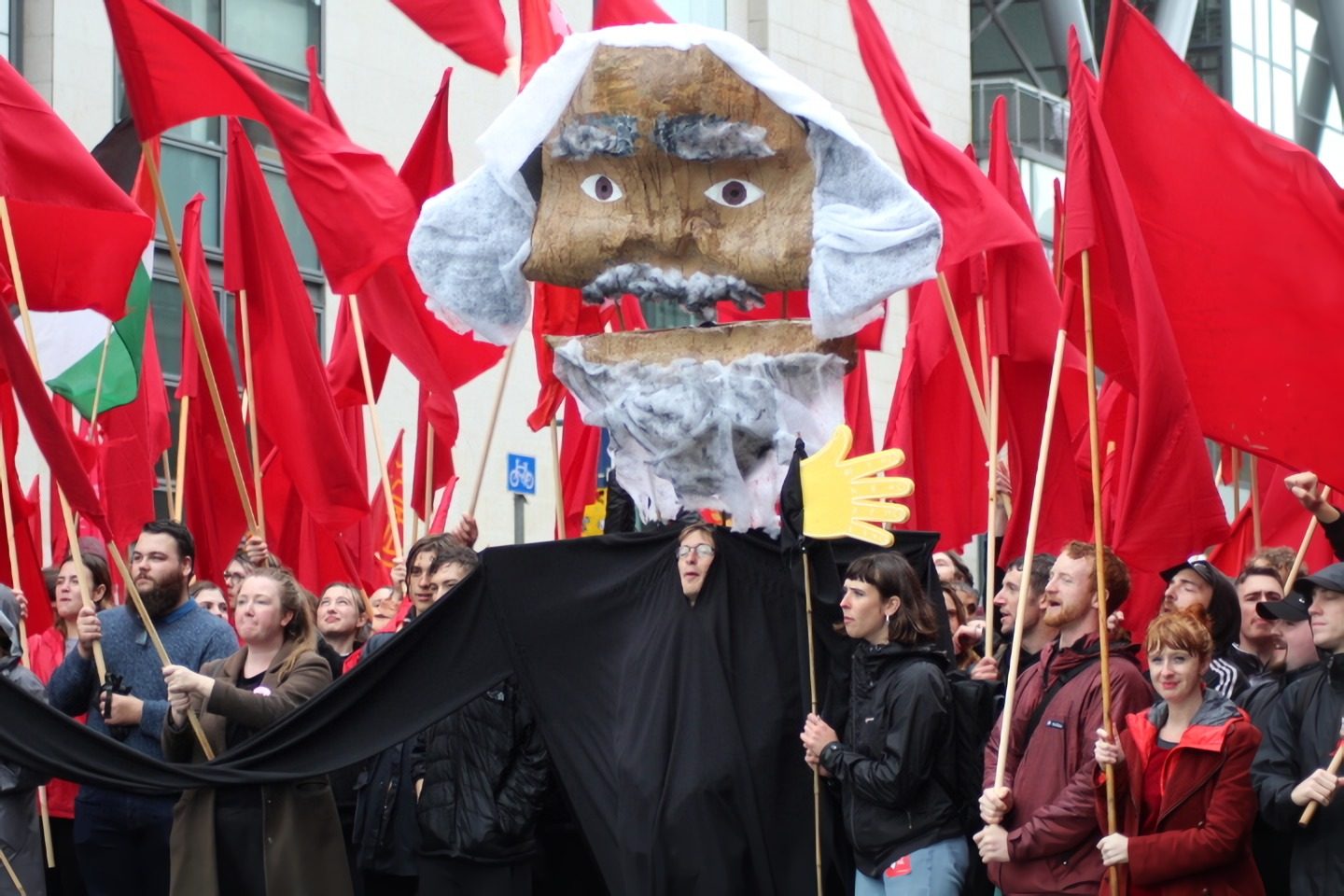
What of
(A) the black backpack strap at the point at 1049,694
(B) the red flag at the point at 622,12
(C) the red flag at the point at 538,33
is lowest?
(A) the black backpack strap at the point at 1049,694

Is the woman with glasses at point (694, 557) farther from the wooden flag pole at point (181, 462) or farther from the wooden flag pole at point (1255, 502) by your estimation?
the wooden flag pole at point (181, 462)

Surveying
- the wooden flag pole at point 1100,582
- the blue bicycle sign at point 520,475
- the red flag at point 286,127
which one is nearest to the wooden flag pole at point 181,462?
the red flag at point 286,127

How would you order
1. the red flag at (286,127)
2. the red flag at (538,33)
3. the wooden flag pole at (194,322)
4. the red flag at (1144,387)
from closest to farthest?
1. the red flag at (1144,387)
2. the wooden flag pole at (194,322)
3. the red flag at (286,127)
4. the red flag at (538,33)

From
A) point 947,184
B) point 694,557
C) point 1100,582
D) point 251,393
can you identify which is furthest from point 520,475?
point 1100,582

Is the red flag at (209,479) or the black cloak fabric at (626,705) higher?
the red flag at (209,479)

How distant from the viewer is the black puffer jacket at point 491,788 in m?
8.73

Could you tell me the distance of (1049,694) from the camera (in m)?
7.96

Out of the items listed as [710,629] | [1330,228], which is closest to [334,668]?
[710,629]

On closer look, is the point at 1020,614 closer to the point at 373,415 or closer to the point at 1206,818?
the point at 1206,818

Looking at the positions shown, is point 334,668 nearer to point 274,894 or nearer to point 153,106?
point 274,894

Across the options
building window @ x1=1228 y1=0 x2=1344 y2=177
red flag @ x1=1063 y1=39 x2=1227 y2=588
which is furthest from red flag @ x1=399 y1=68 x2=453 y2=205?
building window @ x1=1228 y1=0 x2=1344 y2=177

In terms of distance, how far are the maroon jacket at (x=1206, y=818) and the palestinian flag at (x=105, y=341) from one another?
21.8 ft

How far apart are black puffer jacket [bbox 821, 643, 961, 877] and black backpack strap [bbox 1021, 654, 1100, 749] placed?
26 cm

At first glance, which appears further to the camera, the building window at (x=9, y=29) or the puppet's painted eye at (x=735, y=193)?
the building window at (x=9, y=29)
